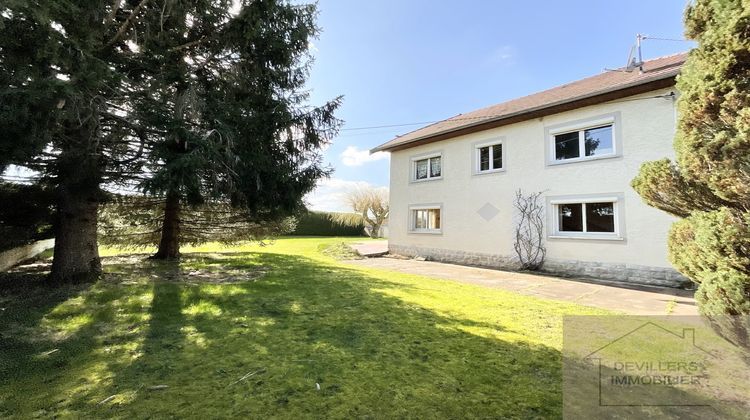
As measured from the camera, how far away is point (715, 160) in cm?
280

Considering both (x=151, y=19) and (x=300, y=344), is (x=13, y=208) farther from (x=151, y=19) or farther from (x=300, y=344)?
(x=300, y=344)

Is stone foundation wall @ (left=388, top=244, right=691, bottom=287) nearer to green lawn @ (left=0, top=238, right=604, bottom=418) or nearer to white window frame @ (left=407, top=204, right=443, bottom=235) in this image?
white window frame @ (left=407, top=204, right=443, bottom=235)

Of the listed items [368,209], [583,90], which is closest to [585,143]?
A: [583,90]

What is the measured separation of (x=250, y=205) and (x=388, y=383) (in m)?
5.40

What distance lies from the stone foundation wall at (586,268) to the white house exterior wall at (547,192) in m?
0.02

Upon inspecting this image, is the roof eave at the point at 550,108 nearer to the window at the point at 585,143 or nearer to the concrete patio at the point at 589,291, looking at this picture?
the window at the point at 585,143

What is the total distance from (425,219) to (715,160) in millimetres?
11765

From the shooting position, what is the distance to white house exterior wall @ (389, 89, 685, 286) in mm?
8250

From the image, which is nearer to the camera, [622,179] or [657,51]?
[622,179]

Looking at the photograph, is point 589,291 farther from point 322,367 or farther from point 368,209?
point 368,209

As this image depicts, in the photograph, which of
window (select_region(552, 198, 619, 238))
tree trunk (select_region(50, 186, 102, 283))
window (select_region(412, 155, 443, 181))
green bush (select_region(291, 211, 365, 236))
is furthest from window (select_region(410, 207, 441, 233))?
green bush (select_region(291, 211, 365, 236))

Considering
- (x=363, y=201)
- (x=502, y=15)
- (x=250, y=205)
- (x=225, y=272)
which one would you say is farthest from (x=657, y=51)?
(x=363, y=201)

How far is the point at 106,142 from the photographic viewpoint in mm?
5629

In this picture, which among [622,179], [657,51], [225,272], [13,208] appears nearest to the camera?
[13,208]
